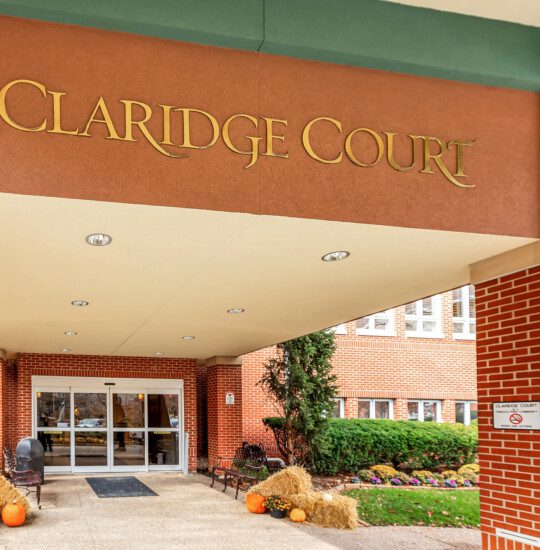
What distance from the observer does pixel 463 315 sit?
25.5m

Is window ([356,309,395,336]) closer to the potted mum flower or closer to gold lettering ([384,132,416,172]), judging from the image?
the potted mum flower

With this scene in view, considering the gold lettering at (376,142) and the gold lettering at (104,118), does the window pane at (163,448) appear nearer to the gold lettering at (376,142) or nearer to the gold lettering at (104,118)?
the gold lettering at (376,142)

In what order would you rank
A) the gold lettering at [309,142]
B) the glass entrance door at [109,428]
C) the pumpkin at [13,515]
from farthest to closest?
the glass entrance door at [109,428], the pumpkin at [13,515], the gold lettering at [309,142]

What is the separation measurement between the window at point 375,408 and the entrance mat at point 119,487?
807 centimetres

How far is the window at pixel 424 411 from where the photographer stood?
24047 millimetres

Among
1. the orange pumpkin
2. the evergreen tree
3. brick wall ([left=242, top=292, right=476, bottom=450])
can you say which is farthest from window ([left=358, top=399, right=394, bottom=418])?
the orange pumpkin

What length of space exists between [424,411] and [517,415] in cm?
1752

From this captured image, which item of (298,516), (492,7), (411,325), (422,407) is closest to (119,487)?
(298,516)

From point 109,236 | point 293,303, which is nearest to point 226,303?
point 293,303

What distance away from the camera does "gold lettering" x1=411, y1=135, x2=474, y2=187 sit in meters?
6.56

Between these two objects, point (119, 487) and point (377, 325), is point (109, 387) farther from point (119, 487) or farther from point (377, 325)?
point (377, 325)

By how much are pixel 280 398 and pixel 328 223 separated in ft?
43.9

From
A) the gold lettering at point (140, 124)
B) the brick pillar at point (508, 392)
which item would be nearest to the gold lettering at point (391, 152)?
the brick pillar at point (508, 392)

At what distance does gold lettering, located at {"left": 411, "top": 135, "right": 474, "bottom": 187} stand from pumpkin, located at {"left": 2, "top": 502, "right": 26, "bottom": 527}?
8342mm
